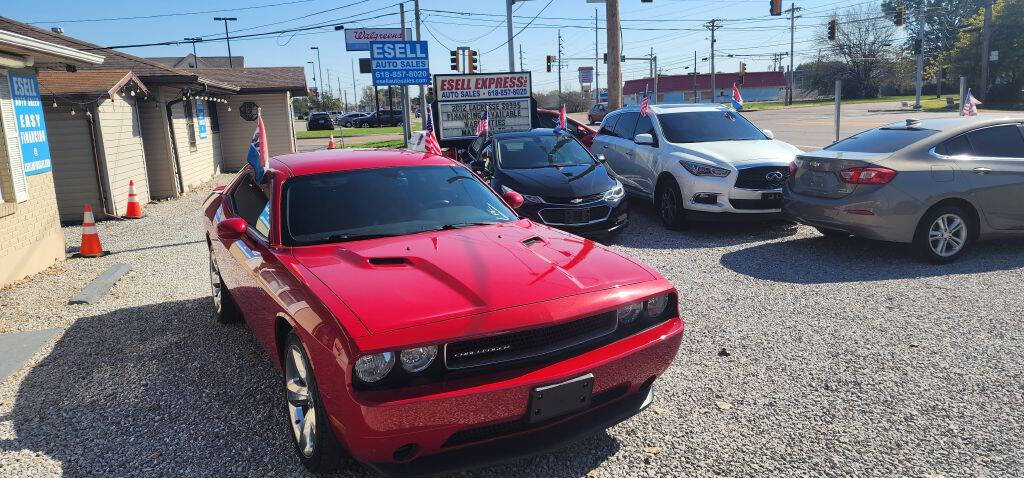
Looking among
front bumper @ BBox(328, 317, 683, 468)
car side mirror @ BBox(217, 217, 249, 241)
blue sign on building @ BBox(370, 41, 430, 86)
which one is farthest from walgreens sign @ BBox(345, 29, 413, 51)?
front bumper @ BBox(328, 317, 683, 468)

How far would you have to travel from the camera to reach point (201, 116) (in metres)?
19.2

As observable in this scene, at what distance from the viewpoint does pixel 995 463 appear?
3262 millimetres

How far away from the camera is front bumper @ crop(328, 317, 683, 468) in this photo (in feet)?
8.71

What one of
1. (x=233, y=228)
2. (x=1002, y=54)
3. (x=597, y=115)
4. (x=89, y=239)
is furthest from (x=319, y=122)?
(x=233, y=228)

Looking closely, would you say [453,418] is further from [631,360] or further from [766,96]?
[766,96]

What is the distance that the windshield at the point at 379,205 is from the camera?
3.99 m

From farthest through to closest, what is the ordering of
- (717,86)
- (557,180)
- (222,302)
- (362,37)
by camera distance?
(717,86) → (362,37) → (557,180) → (222,302)

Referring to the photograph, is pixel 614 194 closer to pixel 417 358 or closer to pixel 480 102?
pixel 417 358

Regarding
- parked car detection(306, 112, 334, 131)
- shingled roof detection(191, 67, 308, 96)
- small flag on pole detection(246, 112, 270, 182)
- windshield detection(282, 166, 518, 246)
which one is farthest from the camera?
parked car detection(306, 112, 334, 131)

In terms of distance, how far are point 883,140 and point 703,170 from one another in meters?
2.12

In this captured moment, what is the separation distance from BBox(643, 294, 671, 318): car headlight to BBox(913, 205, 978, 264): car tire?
16.1 ft

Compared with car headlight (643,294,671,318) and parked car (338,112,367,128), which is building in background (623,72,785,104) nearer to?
parked car (338,112,367,128)

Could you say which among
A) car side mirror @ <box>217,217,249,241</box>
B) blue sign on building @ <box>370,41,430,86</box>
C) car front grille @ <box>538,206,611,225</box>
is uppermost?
blue sign on building @ <box>370,41,430,86</box>

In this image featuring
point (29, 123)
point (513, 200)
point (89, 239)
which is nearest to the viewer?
point (513, 200)
